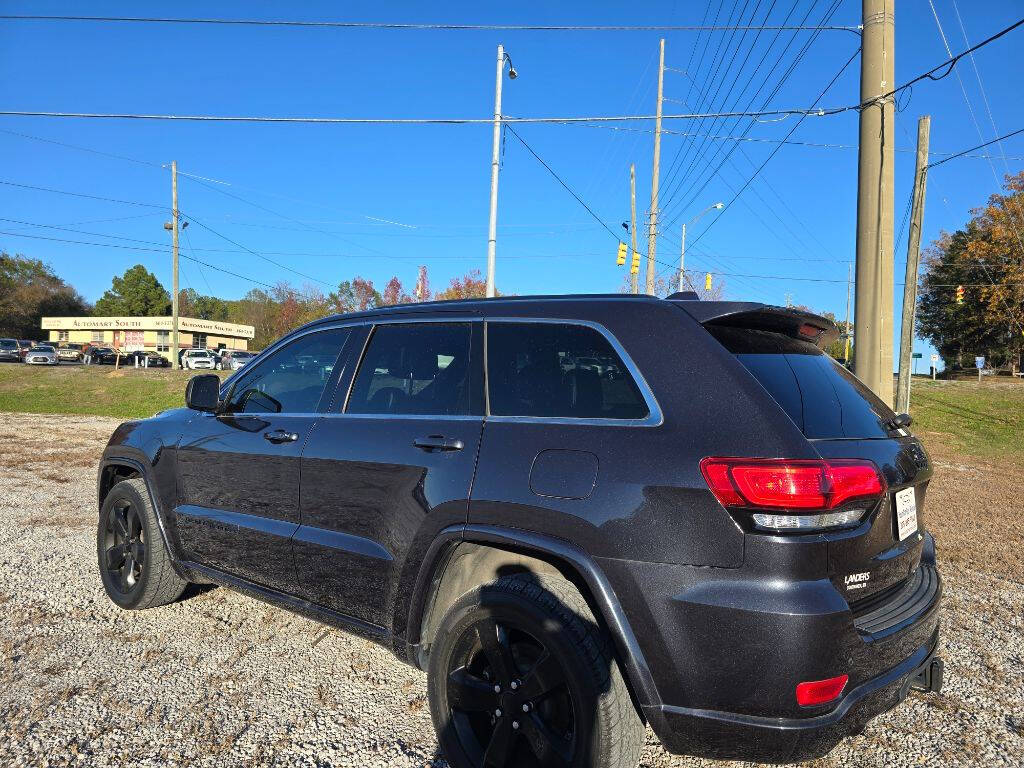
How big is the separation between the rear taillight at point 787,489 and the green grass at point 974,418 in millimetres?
13272

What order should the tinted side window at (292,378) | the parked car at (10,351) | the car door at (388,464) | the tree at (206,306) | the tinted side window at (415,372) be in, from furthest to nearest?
the tree at (206,306), the parked car at (10,351), the tinted side window at (292,378), the tinted side window at (415,372), the car door at (388,464)

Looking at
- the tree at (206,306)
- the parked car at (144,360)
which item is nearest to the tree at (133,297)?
the tree at (206,306)

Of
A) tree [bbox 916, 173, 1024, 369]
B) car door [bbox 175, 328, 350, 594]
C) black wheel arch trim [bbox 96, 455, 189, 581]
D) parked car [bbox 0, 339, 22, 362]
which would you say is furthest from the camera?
parked car [bbox 0, 339, 22, 362]

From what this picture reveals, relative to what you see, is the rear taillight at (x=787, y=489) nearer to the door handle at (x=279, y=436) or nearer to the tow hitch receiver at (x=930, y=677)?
the tow hitch receiver at (x=930, y=677)

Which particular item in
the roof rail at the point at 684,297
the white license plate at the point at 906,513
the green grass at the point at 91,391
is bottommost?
the green grass at the point at 91,391

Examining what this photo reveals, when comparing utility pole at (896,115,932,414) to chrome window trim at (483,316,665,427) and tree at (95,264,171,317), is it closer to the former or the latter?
chrome window trim at (483,316,665,427)

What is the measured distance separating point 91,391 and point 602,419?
88.2ft

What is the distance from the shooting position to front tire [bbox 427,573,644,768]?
7.07 ft

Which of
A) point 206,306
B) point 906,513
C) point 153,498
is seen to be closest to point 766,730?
point 906,513

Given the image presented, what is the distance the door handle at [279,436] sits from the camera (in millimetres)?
3320

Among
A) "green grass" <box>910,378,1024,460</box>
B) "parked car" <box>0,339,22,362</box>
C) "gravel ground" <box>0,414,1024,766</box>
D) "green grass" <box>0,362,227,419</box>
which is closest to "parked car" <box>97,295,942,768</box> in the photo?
"gravel ground" <box>0,414,1024,766</box>

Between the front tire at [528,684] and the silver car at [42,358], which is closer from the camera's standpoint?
the front tire at [528,684]

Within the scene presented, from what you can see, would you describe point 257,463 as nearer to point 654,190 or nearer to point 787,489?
point 787,489

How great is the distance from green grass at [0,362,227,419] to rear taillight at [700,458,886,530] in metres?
20.6
